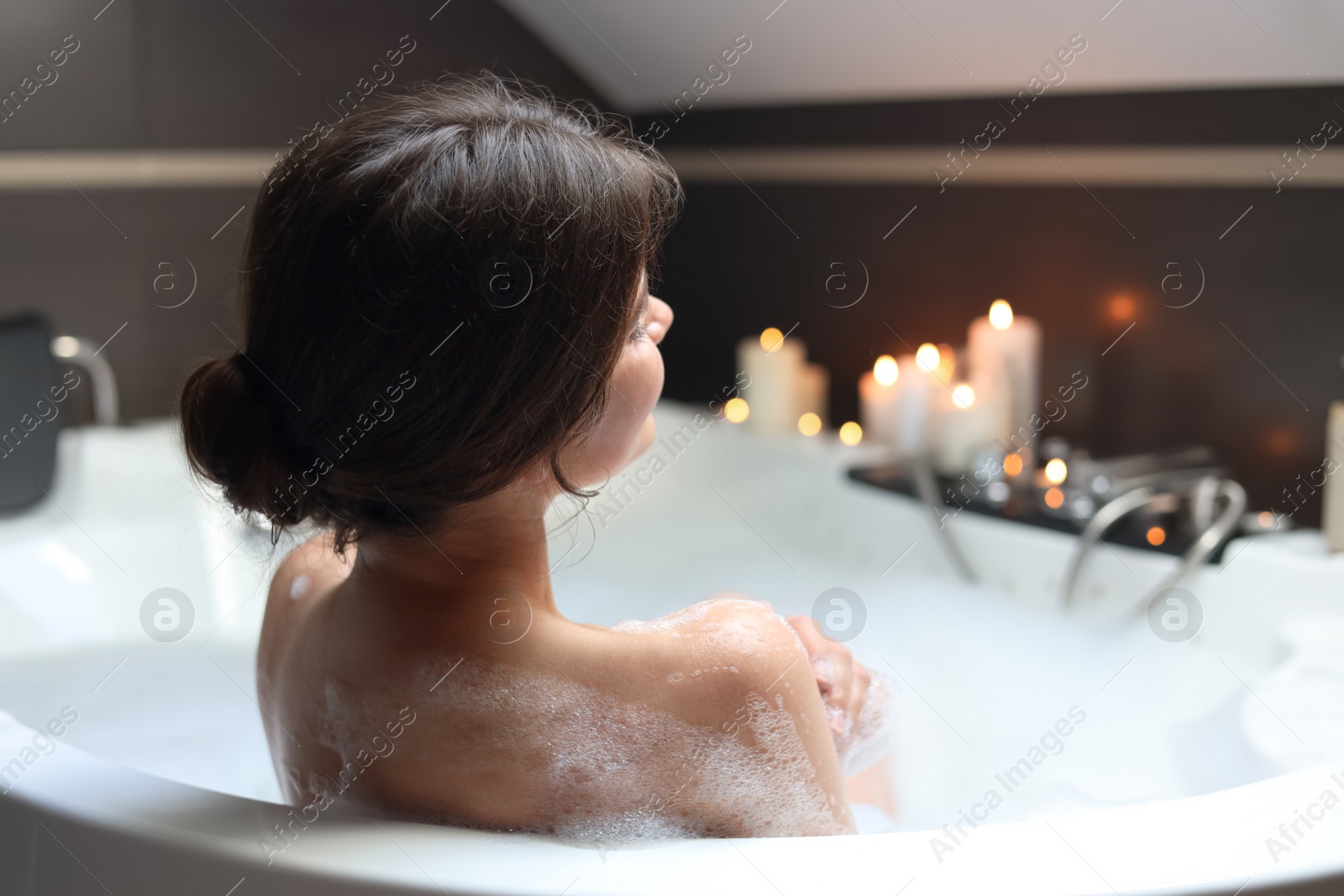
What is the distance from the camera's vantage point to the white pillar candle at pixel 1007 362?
2004mm

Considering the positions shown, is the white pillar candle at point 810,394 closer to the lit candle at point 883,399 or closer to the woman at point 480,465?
the lit candle at point 883,399

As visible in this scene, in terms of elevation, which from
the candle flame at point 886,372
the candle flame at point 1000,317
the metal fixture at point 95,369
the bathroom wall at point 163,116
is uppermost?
the candle flame at point 1000,317

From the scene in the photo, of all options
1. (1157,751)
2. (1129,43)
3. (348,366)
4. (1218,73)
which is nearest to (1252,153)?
(1218,73)

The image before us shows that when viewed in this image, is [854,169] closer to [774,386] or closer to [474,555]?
[774,386]

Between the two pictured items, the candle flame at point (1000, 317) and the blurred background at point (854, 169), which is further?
the candle flame at point (1000, 317)

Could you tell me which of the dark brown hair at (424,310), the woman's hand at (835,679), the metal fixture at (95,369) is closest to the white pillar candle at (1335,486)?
the woman's hand at (835,679)

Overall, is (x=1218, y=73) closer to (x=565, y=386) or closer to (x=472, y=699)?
(x=565, y=386)

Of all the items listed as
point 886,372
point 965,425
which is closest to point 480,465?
point 965,425

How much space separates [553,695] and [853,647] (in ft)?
3.65

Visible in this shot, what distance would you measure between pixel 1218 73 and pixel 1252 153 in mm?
142

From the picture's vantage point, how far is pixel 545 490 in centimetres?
80

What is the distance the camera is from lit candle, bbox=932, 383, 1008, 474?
2006 millimetres

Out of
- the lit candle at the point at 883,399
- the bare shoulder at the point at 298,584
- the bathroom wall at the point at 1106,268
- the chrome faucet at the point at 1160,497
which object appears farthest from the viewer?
the lit candle at the point at 883,399

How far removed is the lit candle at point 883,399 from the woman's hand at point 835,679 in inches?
45.9
